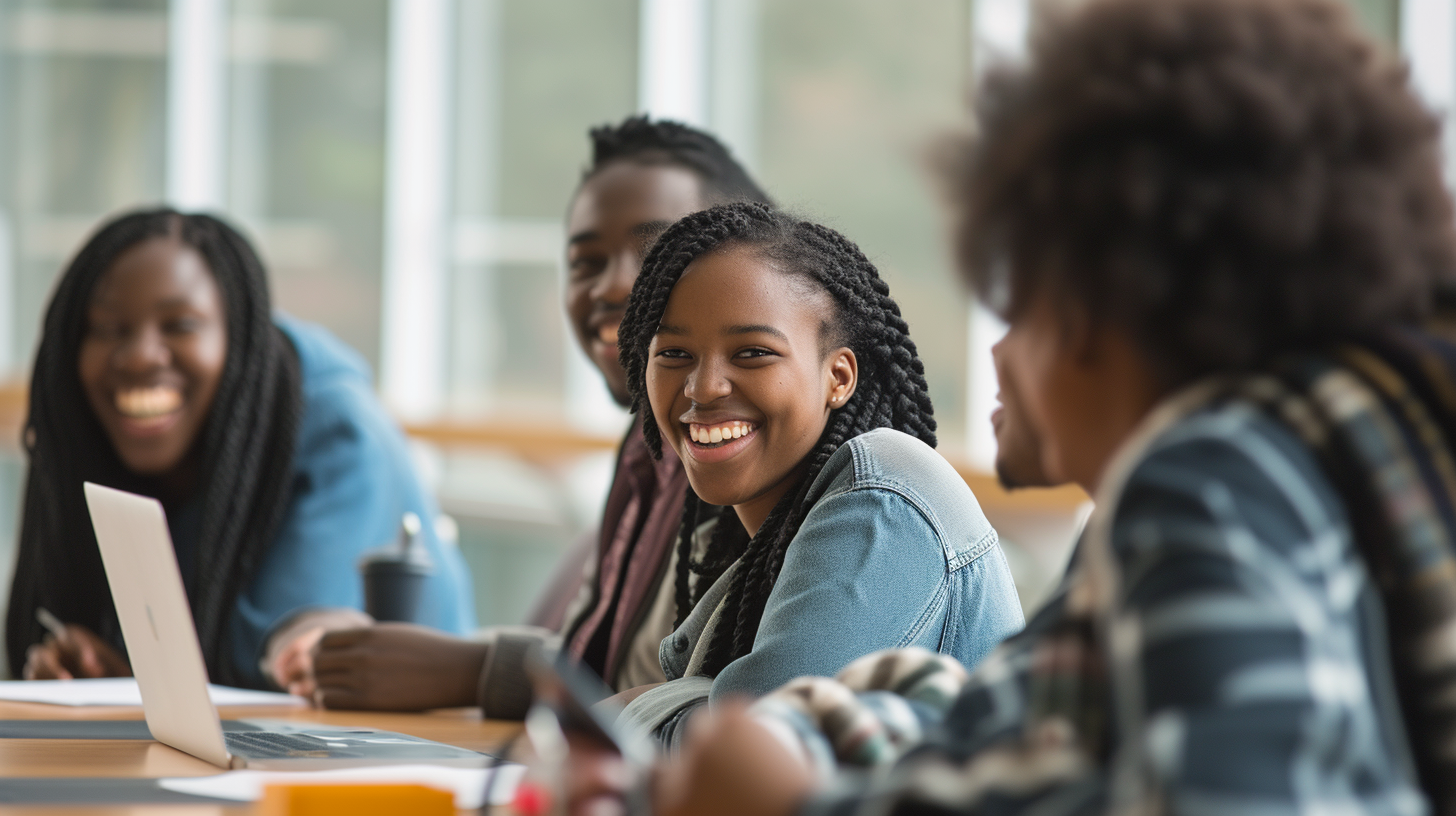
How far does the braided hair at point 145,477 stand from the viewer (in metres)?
2.33

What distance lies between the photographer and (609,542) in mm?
2031

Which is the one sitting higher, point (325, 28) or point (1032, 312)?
point (325, 28)

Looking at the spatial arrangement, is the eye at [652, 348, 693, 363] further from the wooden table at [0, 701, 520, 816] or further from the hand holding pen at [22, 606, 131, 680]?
the hand holding pen at [22, 606, 131, 680]

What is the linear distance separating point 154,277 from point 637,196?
0.83 meters

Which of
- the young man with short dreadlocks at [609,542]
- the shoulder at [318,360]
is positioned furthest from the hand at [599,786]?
the shoulder at [318,360]

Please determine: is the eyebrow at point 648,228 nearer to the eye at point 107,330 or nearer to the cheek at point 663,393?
the cheek at point 663,393

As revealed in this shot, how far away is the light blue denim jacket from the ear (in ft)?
0.45

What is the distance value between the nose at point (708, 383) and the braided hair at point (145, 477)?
1.11 meters

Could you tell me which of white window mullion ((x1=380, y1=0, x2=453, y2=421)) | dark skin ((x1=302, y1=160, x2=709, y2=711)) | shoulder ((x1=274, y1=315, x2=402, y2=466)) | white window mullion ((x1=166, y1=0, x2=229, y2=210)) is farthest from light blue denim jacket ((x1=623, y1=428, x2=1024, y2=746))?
white window mullion ((x1=166, y1=0, x2=229, y2=210))

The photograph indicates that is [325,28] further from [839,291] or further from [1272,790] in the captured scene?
[1272,790]

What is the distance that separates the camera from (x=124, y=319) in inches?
95.3

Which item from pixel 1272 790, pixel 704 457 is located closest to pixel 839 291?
pixel 704 457

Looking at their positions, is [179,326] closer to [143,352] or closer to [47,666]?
[143,352]

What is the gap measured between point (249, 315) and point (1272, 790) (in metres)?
2.18
